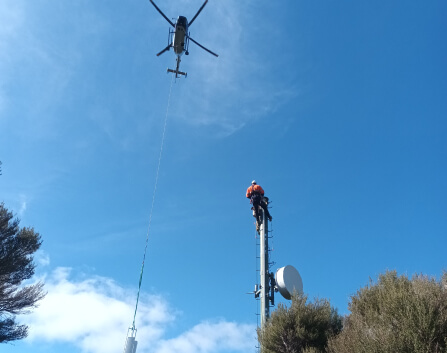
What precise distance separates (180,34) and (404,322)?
13445 millimetres

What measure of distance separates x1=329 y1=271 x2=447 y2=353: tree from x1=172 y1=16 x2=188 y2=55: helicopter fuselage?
12247 mm

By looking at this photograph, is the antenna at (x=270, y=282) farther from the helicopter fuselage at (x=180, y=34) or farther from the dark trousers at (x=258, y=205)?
the helicopter fuselage at (x=180, y=34)

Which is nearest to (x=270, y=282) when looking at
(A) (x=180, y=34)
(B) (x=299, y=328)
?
(B) (x=299, y=328)

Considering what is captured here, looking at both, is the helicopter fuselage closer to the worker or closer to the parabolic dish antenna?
the worker

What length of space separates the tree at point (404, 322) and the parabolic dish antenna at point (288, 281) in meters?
5.70

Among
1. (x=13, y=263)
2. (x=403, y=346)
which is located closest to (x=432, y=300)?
(x=403, y=346)

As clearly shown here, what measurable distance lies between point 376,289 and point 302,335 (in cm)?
307

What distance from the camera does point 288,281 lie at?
1797 cm

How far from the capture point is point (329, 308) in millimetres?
14352

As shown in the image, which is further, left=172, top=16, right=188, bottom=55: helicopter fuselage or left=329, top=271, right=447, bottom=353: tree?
left=172, top=16, right=188, bottom=55: helicopter fuselage

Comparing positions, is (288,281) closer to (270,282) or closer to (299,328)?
(270,282)

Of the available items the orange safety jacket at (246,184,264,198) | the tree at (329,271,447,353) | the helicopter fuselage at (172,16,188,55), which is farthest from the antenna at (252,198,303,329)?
the helicopter fuselage at (172,16,188,55)

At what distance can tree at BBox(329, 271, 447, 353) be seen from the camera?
29.5 ft

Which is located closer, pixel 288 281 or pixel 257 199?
pixel 288 281
